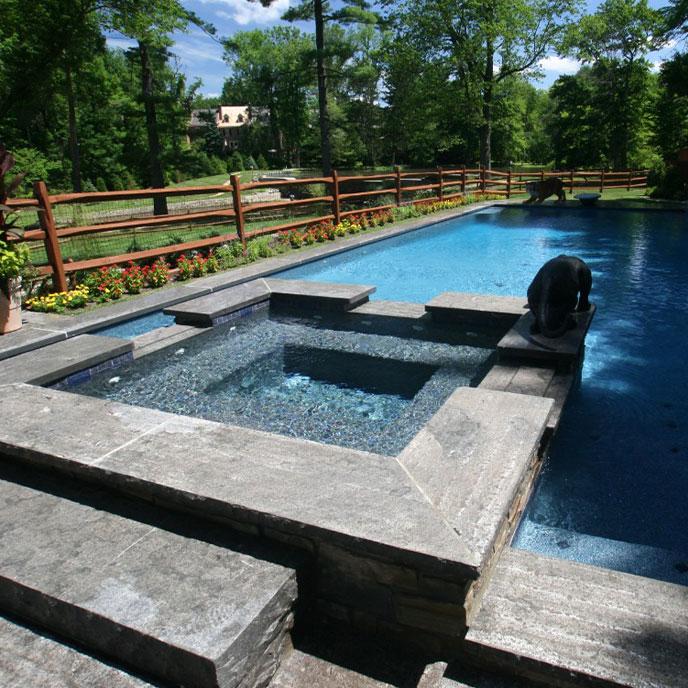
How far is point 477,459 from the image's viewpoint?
2387 mm

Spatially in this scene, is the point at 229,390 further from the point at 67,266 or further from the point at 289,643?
the point at 67,266

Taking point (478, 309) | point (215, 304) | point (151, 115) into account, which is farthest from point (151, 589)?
point (151, 115)

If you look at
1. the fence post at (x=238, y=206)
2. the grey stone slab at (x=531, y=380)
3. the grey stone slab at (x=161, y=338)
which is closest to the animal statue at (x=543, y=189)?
the fence post at (x=238, y=206)

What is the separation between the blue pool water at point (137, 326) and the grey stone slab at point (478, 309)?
3.15 meters

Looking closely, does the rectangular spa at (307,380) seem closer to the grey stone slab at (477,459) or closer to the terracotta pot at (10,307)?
the grey stone slab at (477,459)

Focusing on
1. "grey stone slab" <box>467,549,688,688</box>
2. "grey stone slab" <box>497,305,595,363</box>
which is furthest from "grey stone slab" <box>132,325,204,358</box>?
"grey stone slab" <box>467,549,688,688</box>

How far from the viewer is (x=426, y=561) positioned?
1771 mm

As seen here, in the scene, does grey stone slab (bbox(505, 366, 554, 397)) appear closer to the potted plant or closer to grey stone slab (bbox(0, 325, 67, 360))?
grey stone slab (bbox(0, 325, 67, 360))

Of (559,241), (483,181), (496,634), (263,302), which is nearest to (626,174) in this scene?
(483,181)

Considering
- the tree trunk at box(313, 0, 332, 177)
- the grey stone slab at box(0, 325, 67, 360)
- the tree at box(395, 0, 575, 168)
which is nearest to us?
the grey stone slab at box(0, 325, 67, 360)

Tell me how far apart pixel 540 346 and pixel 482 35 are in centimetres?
2359

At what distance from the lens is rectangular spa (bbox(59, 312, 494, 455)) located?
3902 millimetres

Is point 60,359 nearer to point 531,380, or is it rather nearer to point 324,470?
point 324,470

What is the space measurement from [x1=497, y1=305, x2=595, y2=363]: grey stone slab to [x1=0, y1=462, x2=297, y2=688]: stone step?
2.70m
